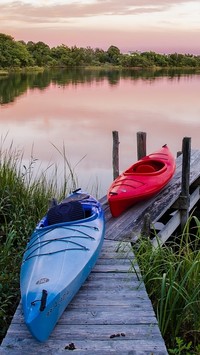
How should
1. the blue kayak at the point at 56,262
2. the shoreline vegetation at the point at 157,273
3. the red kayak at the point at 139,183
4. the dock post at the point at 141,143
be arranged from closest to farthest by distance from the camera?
the blue kayak at the point at 56,262 < the shoreline vegetation at the point at 157,273 < the red kayak at the point at 139,183 < the dock post at the point at 141,143

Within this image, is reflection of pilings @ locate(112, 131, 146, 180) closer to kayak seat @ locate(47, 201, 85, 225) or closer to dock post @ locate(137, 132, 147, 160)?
dock post @ locate(137, 132, 147, 160)

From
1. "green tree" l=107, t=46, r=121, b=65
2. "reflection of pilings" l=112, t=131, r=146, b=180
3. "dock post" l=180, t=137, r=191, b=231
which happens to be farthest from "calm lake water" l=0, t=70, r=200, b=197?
"green tree" l=107, t=46, r=121, b=65

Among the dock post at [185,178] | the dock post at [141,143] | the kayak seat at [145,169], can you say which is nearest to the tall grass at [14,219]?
the kayak seat at [145,169]

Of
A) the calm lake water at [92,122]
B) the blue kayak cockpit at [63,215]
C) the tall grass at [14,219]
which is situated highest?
the blue kayak cockpit at [63,215]

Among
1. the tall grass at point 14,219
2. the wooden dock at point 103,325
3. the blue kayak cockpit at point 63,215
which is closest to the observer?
the wooden dock at point 103,325

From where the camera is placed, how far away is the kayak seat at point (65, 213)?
15.0 feet

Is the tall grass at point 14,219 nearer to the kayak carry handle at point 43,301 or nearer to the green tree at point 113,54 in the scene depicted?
the kayak carry handle at point 43,301

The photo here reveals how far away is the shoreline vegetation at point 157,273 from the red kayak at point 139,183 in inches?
38.9

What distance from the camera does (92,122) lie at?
22.1m

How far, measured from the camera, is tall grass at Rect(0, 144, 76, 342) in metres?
4.36

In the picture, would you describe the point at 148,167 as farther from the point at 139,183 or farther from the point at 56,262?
the point at 56,262

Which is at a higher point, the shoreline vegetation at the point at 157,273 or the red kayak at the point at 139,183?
the red kayak at the point at 139,183

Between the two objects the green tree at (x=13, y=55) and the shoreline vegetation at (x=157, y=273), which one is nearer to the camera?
the shoreline vegetation at (x=157, y=273)

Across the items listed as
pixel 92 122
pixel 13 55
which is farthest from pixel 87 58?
pixel 92 122
